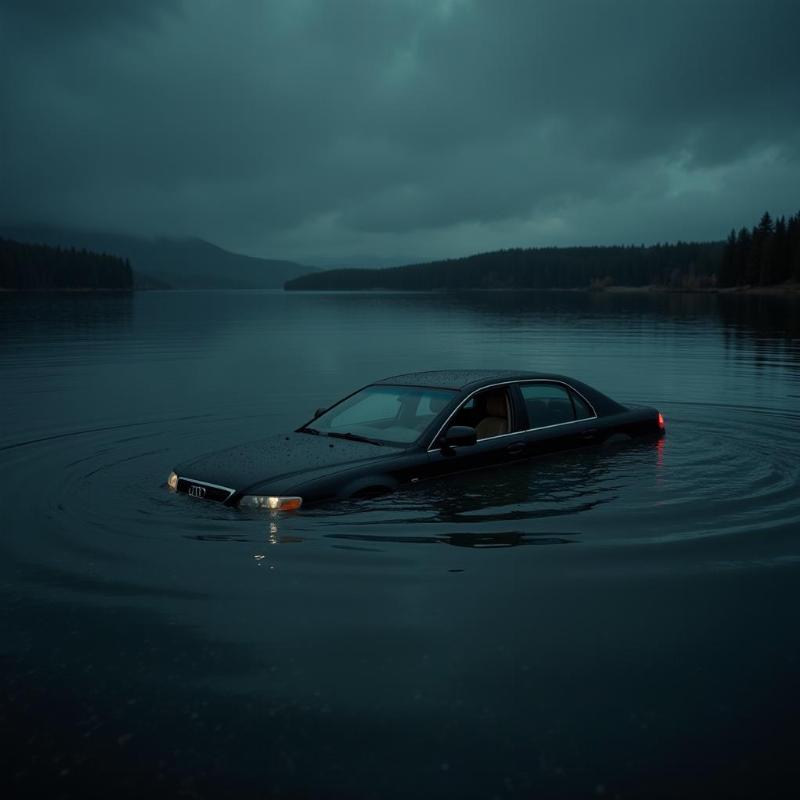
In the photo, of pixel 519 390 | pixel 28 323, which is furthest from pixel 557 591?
pixel 28 323

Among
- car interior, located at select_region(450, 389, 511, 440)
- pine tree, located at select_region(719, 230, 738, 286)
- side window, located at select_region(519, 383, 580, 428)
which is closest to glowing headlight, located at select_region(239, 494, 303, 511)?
car interior, located at select_region(450, 389, 511, 440)

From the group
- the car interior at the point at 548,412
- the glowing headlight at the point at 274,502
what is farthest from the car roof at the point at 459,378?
the glowing headlight at the point at 274,502

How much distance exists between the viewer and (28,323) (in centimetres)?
5025

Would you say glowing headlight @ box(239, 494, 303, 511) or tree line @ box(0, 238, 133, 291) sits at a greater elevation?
tree line @ box(0, 238, 133, 291)

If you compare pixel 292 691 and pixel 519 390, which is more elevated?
pixel 519 390

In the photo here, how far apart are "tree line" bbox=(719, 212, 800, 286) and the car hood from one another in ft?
378

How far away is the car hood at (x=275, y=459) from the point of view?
26.6 feet

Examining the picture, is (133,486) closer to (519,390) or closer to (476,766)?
(519,390)

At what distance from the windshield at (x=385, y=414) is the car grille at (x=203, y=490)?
1.64 m

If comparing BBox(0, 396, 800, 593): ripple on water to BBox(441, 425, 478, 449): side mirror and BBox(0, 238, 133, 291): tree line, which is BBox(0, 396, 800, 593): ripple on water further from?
BBox(0, 238, 133, 291): tree line

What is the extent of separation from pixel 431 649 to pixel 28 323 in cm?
5044

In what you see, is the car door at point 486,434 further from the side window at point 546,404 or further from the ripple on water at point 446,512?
the side window at point 546,404

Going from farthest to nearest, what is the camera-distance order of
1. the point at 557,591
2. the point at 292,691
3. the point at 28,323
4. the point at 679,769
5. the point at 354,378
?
the point at 28,323
the point at 354,378
the point at 557,591
the point at 292,691
the point at 679,769

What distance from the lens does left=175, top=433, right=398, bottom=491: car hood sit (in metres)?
8.10
